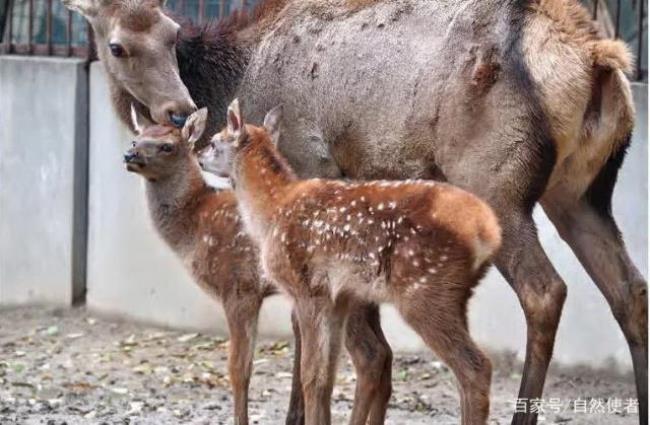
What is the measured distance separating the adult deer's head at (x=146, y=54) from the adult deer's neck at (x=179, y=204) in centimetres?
29

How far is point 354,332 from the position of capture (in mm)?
6730

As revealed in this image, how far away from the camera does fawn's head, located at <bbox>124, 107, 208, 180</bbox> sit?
22.5 ft

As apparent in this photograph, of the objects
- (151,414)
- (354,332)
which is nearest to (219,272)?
(354,332)

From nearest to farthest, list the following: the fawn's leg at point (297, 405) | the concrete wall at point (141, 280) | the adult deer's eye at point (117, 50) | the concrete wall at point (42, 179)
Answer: the fawn's leg at point (297, 405) < the adult deer's eye at point (117, 50) < the concrete wall at point (141, 280) < the concrete wall at point (42, 179)

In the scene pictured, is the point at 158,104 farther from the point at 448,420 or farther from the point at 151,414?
the point at 448,420

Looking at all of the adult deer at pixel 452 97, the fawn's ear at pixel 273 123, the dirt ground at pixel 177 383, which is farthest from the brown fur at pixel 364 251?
the dirt ground at pixel 177 383

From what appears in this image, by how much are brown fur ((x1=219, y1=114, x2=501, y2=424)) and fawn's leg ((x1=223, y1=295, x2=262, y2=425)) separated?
44 centimetres

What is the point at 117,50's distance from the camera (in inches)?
287

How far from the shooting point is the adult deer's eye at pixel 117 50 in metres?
7.29

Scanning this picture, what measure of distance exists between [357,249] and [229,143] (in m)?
0.86

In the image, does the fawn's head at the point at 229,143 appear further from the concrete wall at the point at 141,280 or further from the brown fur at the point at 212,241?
the concrete wall at the point at 141,280

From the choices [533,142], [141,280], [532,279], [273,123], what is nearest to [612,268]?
[532,279]

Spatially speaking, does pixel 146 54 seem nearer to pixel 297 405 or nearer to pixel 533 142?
pixel 297 405

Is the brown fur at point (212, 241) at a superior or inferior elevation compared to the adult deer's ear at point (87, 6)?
inferior
